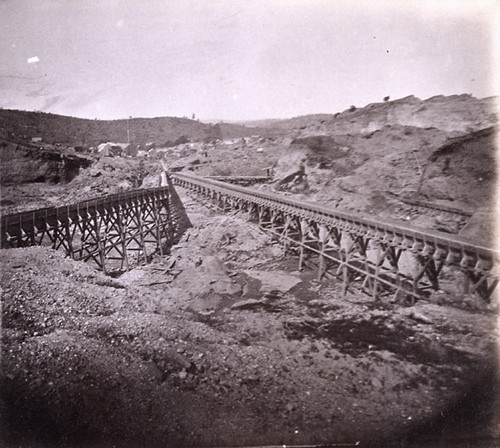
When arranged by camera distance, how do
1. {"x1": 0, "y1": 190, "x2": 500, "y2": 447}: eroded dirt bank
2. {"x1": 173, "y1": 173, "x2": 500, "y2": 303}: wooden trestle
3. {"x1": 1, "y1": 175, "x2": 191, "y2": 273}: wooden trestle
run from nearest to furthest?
{"x1": 0, "y1": 190, "x2": 500, "y2": 447}: eroded dirt bank < {"x1": 173, "y1": 173, "x2": 500, "y2": 303}: wooden trestle < {"x1": 1, "y1": 175, "x2": 191, "y2": 273}: wooden trestle

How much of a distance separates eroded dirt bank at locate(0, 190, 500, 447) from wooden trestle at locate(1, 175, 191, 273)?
2430 millimetres

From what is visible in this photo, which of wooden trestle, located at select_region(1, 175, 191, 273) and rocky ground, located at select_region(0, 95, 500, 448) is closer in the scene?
rocky ground, located at select_region(0, 95, 500, 448)

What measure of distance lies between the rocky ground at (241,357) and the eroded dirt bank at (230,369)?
0.08 feet

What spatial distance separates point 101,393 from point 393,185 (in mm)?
17377

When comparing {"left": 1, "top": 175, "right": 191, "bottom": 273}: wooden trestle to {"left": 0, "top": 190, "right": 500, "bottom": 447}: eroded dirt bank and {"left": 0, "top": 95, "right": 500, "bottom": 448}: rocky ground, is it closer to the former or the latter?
{"left": 0, "top": 95, "right": 500, "bottom": 448}: rocky ground

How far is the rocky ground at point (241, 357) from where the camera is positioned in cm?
437

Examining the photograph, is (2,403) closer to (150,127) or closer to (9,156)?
(9,156)

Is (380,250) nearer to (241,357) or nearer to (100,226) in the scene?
(241,357)

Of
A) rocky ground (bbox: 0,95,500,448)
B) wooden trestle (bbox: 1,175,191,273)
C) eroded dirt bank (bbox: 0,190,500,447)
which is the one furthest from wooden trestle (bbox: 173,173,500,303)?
wooden trestle (bbox: 1,175,191,273)

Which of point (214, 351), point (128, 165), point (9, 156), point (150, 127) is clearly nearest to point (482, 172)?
point (214, 351)

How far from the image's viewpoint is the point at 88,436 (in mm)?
3955

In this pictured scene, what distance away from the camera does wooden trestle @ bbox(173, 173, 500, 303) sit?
280 inches

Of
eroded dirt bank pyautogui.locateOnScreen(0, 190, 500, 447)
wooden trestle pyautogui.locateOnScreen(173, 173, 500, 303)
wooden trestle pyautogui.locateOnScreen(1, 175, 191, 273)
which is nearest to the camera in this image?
eroded dirt bank pyautogui.locateOnScreen(0, 190, 500, 447)

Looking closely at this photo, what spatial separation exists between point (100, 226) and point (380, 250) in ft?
36.0
